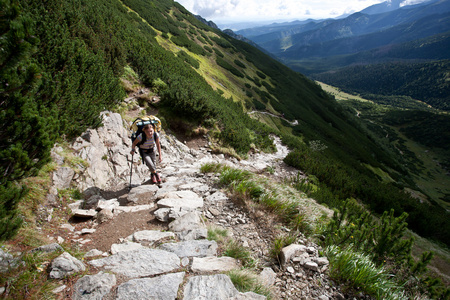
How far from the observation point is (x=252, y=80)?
1732 inches

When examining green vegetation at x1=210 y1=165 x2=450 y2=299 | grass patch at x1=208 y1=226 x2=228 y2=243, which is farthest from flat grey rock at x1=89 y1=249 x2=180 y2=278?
green vegetation at x1=210 y1=165 x2=450 y2=299

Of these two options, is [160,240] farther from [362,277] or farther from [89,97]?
[89,97]

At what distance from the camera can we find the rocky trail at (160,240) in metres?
2.84

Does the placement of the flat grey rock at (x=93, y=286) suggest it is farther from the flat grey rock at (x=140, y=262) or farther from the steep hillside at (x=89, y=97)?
the steep hillside at (x=89, y=97)

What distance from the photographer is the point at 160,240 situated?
4.07 metres

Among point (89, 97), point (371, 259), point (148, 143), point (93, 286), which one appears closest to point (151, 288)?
point (93, 286)

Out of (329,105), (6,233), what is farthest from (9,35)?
(329,105)

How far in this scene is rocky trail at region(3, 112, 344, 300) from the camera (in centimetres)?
284

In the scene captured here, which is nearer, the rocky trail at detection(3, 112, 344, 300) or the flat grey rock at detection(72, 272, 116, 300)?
the flat grey rock at detection(72, 272, 116, 300)

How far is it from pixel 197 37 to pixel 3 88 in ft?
157

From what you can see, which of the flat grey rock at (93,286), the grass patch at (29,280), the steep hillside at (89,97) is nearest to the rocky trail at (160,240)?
the flat grey rock at (93,286)

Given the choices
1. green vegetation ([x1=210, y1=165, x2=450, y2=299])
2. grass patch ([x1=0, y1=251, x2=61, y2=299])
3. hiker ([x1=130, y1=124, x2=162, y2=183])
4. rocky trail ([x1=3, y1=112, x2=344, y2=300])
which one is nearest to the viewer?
grass patch ([x1=0, y1=251, x2=61, y2=299])

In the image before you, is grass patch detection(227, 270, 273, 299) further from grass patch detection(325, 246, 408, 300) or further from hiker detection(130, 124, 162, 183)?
hiker detection(130, 124, 162, 183)

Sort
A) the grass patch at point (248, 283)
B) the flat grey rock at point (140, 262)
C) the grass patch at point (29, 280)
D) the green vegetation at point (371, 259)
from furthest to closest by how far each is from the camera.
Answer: the green vegetation at point (371, 259) → the flat grey rock at point (140, 262) → the grass patch at point (248, 283) → the grass patch at point (29, 280)
